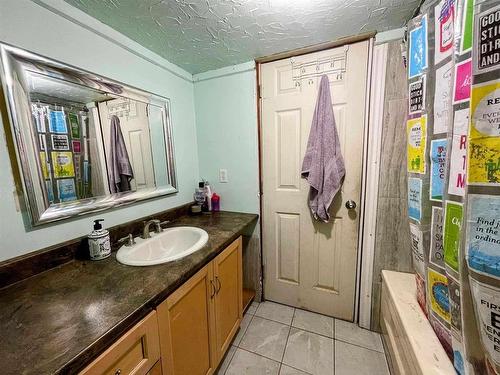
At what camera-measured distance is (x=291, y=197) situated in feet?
5.14

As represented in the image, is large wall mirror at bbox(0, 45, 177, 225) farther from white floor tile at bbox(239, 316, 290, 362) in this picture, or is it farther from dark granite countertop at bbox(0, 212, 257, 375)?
white floor tile at bbox(239, 316, 290, 362)

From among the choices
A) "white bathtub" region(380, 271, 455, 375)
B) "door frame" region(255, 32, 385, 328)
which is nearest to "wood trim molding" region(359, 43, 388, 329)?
"door frame" region(255, 32, 385, 328)

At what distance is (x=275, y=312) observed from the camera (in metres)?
1.66

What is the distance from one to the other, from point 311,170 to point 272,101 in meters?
0.59

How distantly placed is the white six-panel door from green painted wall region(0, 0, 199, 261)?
735 millimetres

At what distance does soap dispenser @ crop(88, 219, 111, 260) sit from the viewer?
0.95 m

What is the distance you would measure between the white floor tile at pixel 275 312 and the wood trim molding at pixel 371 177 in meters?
0.52

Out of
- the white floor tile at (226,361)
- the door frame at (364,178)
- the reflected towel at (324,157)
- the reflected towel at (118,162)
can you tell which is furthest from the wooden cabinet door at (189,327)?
the door frame at (364,178)

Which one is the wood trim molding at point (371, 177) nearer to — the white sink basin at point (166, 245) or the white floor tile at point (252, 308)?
the white floor tile at point (252, 308)

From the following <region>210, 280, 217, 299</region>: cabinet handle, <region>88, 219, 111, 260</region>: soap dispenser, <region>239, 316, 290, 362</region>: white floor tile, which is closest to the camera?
<region>88, 219, 111, 260</region>: soap dispenser

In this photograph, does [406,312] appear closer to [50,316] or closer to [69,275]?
[50,316]

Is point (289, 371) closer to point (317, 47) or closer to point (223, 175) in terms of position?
point (223, 175)

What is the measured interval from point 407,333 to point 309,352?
0.67 metres

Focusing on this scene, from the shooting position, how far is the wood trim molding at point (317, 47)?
48.4 inches
